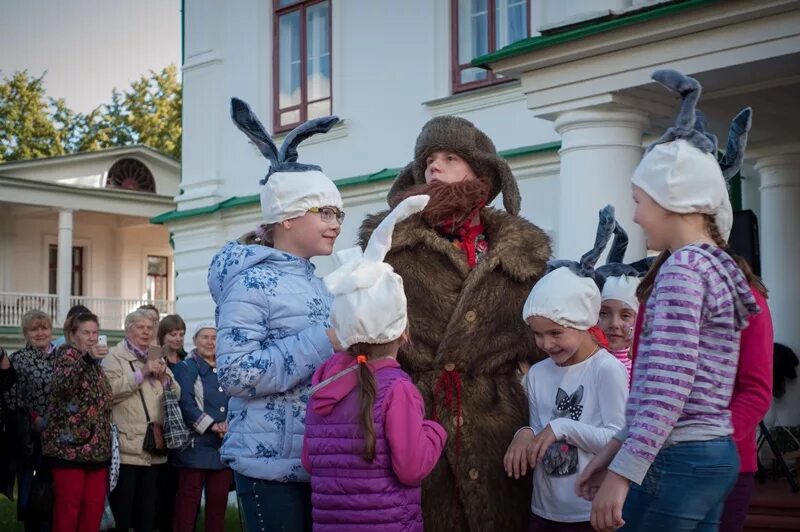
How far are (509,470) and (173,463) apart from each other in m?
5.39

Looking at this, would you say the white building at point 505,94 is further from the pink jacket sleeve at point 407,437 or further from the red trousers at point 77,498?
the pink jacket sleeve at point 407,437

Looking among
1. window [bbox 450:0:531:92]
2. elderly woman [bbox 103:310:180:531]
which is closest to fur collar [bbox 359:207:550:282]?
elderly woman [bbox 103:310:180:531]

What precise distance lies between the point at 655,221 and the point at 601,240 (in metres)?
1.13

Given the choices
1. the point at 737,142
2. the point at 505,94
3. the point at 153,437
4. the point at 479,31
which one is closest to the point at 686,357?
the point at 737,142

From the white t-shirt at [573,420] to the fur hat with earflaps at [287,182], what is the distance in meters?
1.06

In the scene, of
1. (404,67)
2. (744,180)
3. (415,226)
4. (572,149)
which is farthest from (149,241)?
(415,226)


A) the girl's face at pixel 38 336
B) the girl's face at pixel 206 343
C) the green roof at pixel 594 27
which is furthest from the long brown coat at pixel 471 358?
the girl's face at pixel 38 336

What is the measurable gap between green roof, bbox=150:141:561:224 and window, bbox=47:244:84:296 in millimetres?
18040

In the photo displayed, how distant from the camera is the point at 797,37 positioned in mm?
6973

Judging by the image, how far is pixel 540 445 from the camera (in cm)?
411

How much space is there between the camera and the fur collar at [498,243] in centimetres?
440

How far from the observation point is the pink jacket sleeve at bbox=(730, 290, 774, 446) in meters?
3.05

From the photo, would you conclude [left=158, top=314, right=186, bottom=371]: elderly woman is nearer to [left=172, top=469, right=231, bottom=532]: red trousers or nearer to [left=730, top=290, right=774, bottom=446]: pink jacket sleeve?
[left=172, top=469, right=231, bottom=532]: red trousers

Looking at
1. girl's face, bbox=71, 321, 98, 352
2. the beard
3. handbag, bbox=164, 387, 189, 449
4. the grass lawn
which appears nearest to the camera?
the beard
